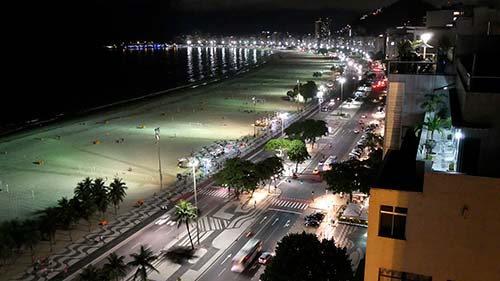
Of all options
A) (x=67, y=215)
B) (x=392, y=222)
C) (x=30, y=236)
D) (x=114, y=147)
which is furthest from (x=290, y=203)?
(x=114, y=147)

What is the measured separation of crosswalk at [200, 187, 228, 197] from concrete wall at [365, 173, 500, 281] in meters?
37.7

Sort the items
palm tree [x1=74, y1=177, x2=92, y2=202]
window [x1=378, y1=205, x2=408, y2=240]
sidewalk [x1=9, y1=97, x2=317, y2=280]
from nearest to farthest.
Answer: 1. window [x1=378, y1=205, x2=408, y2=240]
2. sidewalk [x1=9, y1=97, x2=317, y2=280]
3. palm tree [x1=74, y1=177, x2=92, y2=202]

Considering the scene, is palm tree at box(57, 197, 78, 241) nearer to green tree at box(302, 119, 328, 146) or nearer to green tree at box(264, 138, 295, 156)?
green tree at box(264, 138, 295, 156)

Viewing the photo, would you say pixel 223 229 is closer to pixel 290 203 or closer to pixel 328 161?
pixel 290 203

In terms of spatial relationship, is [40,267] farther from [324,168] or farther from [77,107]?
[77,107]

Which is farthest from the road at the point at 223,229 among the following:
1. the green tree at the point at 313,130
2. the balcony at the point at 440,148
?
the balcony at the point at 440,148

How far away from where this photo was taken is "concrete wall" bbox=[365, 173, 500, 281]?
15.7 meters

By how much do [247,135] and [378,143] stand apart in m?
28.4

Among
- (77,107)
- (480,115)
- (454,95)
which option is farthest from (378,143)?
(77,107)

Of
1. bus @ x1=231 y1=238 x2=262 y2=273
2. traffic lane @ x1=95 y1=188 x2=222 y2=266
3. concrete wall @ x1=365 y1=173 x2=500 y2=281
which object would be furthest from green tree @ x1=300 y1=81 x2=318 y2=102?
concrete wall @ x1=365 y1=173 x2=500 y2=281

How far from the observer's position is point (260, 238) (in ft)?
141

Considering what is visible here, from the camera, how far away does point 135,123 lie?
103438 millimetres

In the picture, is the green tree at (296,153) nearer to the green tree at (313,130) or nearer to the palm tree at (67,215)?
the green tree at (313,130)

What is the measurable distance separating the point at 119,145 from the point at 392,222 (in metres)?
71.5
